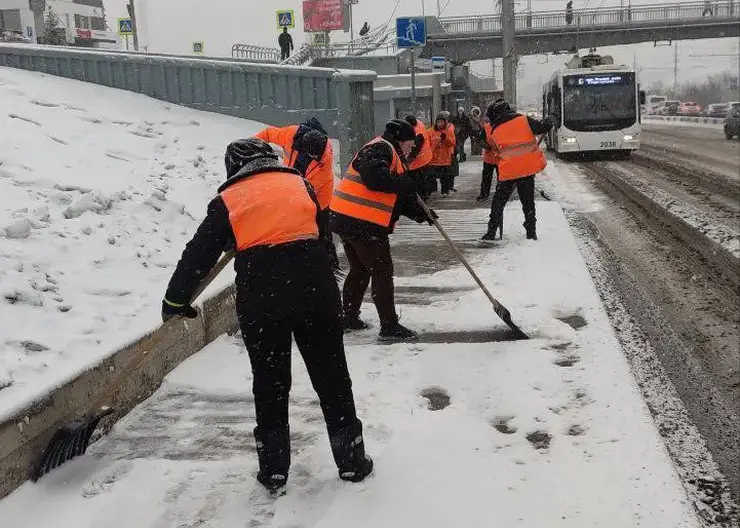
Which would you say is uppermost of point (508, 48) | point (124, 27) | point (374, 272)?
point (124, 27)

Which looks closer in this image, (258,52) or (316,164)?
(316,164)

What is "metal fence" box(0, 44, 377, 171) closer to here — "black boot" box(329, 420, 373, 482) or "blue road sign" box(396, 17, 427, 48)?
"blue road sign" box(396, 17, 427, 48)

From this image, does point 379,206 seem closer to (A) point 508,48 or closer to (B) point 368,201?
→ (B) point 368,201

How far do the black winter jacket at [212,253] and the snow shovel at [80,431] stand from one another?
0.40 feet

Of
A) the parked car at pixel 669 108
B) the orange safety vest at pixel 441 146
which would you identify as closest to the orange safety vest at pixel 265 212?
the orange safety vest at pixel 441 146

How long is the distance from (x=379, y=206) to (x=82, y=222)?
7.90ft

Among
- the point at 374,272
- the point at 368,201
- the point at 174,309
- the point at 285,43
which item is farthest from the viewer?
the point at 285,43

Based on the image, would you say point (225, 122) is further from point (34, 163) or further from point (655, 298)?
point (655, 298)

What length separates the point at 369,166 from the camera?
532 cm

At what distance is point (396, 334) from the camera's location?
5754mm

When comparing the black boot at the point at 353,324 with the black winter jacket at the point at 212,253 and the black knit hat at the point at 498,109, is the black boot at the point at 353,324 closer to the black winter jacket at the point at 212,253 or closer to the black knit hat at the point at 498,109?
the black winter jacket at the point at 212,253

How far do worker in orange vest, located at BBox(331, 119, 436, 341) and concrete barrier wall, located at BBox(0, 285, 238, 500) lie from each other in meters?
1.17

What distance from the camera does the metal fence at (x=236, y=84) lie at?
1115 centimetres

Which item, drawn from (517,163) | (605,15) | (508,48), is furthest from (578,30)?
(517,163)
